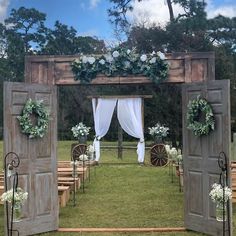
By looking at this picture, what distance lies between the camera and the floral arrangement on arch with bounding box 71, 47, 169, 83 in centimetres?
696

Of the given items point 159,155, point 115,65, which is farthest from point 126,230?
point 159,155

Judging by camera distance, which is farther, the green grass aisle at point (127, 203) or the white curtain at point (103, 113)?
the white curtain at point (103, 113)

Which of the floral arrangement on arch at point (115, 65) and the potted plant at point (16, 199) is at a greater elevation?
the floral arrangement on arch at point (115, 65)

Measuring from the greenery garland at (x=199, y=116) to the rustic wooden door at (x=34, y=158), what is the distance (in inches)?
71.8

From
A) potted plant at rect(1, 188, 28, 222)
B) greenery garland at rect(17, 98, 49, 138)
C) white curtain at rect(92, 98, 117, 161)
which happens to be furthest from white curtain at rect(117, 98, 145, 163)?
potted plant at rect(1, 188, 28, 222)

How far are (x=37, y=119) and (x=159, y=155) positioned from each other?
10.7 metres

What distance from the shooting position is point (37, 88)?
6715mm

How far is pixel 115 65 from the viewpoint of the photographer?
7.03 m

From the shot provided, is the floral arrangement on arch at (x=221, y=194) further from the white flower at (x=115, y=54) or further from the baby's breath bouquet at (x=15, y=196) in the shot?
the white flower at (x=115, y=54)

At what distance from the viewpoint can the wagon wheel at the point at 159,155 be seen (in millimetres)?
16953

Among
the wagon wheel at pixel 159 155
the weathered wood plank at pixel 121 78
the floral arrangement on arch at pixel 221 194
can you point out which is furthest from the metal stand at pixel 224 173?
the wagon wheel at pixel 159 155

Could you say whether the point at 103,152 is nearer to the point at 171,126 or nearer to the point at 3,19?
the point at 171,126

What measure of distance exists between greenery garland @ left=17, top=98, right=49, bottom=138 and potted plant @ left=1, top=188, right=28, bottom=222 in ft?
2.59

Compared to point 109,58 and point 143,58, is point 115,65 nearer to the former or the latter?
point 109,58
